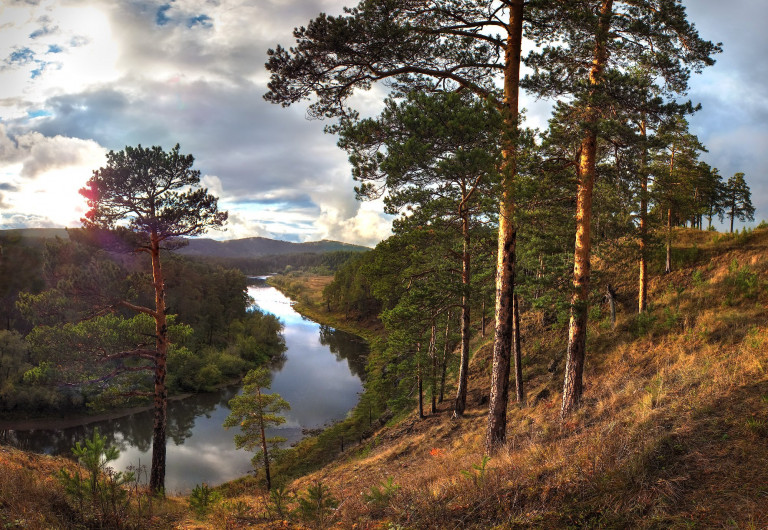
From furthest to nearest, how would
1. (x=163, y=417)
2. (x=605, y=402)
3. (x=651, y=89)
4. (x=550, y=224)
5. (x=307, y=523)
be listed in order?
(x=163, y=417)
(x=550, y=224)
(x=605, y=402)
(x=651, y=89)
(x=307, y=523)

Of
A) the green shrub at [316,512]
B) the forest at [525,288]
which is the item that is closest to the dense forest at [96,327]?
the forest at [525,288]

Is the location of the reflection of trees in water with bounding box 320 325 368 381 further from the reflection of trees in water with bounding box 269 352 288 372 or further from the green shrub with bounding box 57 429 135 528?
the green shrub with bounding box 57 429 135 528

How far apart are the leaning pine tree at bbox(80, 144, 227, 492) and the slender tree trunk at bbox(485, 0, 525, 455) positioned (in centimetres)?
993

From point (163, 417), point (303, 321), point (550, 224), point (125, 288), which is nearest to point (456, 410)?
point (550, 224)

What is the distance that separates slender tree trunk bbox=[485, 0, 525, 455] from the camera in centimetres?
685

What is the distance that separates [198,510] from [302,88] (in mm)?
7771

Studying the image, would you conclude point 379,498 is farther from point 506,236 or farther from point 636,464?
point 506,236

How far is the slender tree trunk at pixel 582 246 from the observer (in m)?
8.04

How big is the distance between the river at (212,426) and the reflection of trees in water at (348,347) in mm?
312

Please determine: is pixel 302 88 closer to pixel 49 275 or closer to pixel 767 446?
pixel 767 446

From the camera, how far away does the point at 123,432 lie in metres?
28.8

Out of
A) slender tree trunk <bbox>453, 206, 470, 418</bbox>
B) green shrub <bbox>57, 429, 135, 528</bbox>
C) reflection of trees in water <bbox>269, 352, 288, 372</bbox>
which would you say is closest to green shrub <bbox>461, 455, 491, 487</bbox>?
green shrub <bbox>57, 429, 135, 528</bbox>

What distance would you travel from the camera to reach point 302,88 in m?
7.52

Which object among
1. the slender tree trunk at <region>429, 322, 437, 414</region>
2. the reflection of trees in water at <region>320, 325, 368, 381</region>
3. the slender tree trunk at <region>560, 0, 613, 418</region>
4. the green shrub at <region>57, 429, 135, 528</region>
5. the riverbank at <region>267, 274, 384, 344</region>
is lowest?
the reflection of trees in water at <region>320, 325, 368, 381</region>
